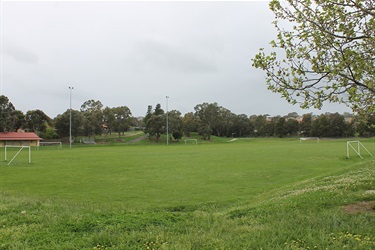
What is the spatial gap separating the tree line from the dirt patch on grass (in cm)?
7226

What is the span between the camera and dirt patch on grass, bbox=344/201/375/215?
7405 mm

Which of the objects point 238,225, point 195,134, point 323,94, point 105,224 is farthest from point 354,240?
point 195,134

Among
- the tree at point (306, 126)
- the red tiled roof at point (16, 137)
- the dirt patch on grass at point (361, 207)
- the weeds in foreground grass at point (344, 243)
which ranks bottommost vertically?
the dirt patch on grass at point (361, 207)

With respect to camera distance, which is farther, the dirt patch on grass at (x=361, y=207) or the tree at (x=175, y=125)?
the tree at (x=175, y=125)

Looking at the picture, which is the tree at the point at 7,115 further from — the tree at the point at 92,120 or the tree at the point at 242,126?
the tree at the point at 242,126

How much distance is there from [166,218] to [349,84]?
527 cm

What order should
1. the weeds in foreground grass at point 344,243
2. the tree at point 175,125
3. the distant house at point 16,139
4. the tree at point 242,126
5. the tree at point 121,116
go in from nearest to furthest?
the weeds in foreground grass at point 344,243 → the distant house at point 16,139 → the tree at point 175,125 → the tree at point 121,116 → the tree at point 242,126

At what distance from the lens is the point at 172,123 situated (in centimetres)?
10300

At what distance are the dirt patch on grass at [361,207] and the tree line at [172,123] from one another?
237 feet

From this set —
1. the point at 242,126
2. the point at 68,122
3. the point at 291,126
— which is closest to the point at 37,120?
the point at 68,122

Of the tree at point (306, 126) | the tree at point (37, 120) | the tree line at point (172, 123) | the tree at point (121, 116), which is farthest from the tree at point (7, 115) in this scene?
the tree at point (306, 126)

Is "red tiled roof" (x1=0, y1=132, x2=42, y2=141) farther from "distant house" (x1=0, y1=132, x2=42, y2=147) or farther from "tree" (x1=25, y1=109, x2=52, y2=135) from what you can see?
"tree" (x1=25, y1=109, x2=52, y2=135)

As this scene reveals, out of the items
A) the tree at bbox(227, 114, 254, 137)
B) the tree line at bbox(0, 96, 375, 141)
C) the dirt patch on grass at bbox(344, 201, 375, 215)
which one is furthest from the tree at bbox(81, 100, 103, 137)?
the dirt patch on grass at bbox(344, 201, 375, 215)

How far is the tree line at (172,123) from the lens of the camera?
9150cm
